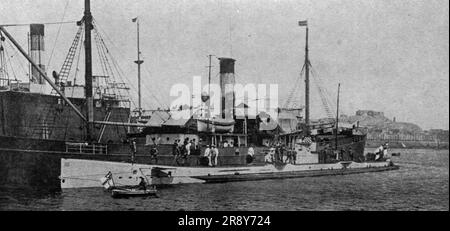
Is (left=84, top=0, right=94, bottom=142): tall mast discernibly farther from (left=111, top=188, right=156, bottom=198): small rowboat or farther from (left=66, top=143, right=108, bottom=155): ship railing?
(left=111, top=188, right=156, bottom=198): small rowboat

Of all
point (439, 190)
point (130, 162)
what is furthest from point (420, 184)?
point (130, 162)

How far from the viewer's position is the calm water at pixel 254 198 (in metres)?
19.5

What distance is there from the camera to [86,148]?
25.2 m

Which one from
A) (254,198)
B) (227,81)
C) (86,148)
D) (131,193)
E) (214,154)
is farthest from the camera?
(227,81)

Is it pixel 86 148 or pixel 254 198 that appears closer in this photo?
pixel 254 198

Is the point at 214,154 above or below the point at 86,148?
below

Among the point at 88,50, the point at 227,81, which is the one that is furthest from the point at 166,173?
the point at 227,81

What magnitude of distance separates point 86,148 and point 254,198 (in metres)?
10.0

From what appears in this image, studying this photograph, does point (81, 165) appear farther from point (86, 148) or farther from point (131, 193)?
point (131, 193)

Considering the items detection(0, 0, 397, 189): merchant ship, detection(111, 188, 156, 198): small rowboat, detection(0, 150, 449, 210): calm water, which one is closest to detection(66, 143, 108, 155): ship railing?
detection(0, 0, 397, 189): merchant ship

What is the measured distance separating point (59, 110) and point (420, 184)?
26169mm

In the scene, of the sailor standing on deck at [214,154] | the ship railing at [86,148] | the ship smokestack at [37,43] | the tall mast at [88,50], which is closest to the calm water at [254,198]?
the sailor standing on deck at [214,154]

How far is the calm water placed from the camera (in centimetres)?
1955

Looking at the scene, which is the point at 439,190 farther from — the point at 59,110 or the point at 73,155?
the point at 59,110
